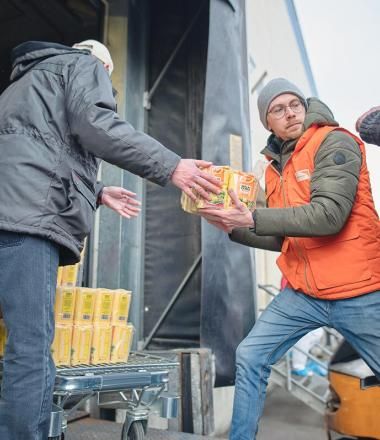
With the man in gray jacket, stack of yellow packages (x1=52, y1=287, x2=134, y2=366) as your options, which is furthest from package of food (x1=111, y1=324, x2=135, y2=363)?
the man in gray jacket

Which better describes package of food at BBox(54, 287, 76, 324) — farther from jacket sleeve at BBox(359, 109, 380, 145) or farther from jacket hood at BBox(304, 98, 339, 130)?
jacket sleeve at BBox(359, 109, 380, 145)

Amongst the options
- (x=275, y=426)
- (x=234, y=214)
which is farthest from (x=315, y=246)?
(x=275, y=426)

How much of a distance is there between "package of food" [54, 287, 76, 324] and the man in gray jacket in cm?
63

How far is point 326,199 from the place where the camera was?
203cm

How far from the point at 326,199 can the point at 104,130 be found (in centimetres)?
99

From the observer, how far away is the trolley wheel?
2.43 metres

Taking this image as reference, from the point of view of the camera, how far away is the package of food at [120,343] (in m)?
2.67

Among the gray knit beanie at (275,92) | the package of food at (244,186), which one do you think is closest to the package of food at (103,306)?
the package of food at (244,186)

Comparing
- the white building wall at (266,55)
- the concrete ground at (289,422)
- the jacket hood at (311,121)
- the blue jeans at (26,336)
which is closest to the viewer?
the blue jeans at (26,336)

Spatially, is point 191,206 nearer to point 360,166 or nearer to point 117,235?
point 360,166

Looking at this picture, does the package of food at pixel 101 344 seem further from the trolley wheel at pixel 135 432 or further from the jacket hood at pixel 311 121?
the jacket hood at pixel 311 121

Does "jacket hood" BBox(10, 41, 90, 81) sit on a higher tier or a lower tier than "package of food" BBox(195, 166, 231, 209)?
higher

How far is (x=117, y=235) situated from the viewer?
393 centimetres

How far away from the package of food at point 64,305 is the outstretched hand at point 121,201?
533 millimetres
